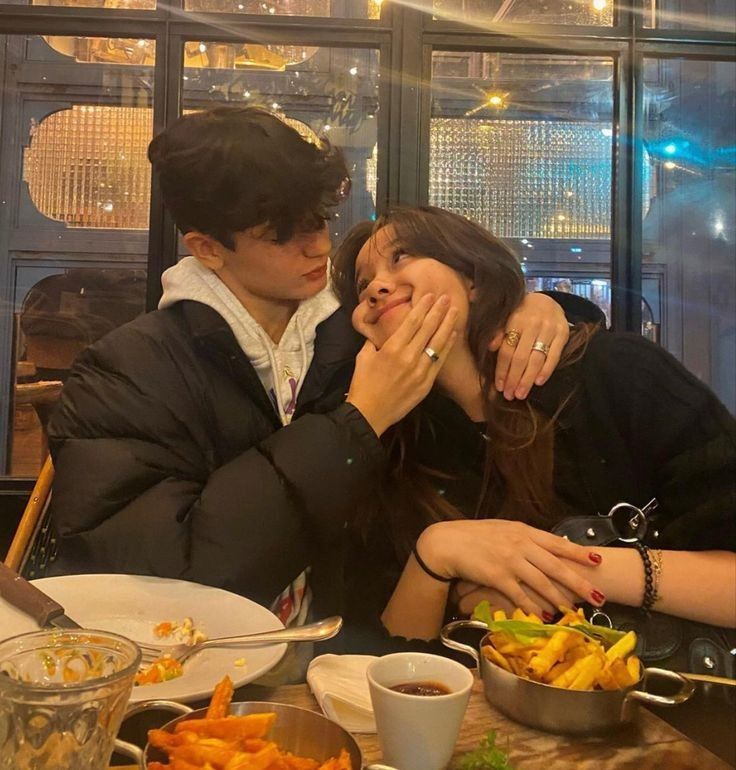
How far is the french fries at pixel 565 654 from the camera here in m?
0.65

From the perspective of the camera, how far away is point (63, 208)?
200cm

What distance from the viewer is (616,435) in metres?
1.14

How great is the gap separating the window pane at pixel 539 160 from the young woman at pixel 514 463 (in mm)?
807

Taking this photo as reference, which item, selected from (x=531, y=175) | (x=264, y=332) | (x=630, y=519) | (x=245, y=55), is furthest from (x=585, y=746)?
(x=245, y=55)

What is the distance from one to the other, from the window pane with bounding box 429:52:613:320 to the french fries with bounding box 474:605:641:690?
1.43 m

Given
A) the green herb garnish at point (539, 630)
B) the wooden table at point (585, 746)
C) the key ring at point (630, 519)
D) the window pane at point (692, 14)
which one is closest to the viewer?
the wooden table at point (585, 746)

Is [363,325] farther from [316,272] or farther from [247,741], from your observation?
[247,741]

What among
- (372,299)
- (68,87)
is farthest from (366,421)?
(68,87)

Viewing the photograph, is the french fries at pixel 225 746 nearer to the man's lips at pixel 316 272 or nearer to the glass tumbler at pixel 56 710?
the glass tumbler at pixel 56 710

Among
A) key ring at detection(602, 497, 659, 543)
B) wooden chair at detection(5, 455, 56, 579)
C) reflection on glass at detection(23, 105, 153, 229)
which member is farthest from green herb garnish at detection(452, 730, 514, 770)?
reflection on glass at detection(23, 105, 153, 229)

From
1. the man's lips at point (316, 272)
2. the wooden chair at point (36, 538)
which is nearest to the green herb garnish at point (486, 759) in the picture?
the man's lips at point (316, 272)

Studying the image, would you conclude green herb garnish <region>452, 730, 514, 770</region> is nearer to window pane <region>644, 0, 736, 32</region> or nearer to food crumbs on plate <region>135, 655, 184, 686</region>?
food crumbs on plate <region>135, 655, 184, 686</region>

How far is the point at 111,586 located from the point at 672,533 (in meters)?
0.82

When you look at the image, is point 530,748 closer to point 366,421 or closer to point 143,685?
point 143,685
